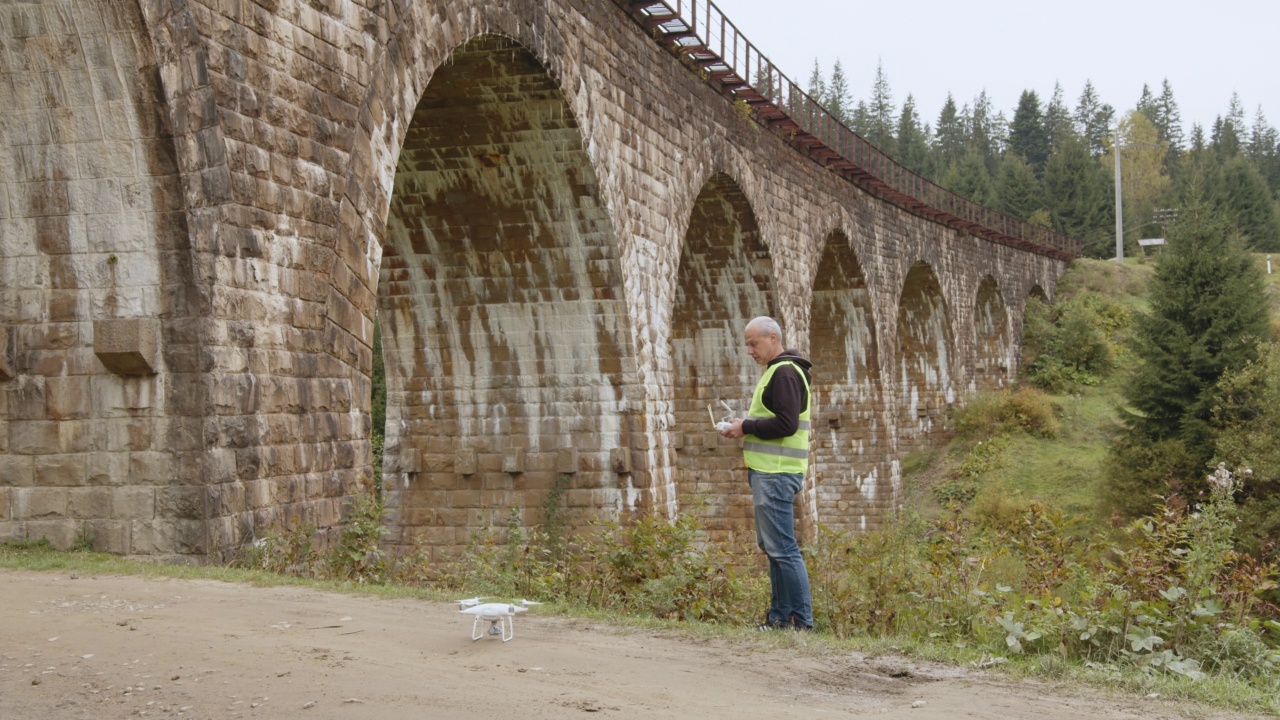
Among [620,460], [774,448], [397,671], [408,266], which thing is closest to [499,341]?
[408,266]

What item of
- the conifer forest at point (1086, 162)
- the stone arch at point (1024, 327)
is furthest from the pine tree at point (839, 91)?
the stone arch at point (1024, 327)

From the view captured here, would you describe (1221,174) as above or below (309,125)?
above

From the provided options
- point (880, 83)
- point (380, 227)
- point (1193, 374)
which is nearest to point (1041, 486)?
point (1193, 374)

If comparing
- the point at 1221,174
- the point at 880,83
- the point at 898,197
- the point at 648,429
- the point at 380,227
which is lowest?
the point at 648,429

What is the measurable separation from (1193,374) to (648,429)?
1395 cm

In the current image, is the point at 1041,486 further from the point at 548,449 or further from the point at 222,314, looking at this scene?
the point at 222,314

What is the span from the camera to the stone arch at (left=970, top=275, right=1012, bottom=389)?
41438 mm

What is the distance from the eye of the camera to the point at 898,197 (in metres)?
29.0

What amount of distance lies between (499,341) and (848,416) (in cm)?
1480

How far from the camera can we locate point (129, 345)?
6.89 metres

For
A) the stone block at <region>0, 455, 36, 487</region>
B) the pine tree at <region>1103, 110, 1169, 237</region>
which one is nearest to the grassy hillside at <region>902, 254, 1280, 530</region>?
the stone block at <region>0, 455, 36, 487</region>

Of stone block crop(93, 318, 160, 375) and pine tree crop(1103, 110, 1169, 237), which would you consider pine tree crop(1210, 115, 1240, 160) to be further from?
stone block crop(93, 318, 160, 375)

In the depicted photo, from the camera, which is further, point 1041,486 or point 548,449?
point 1041,486

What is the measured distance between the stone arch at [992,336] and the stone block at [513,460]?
98.2ft
